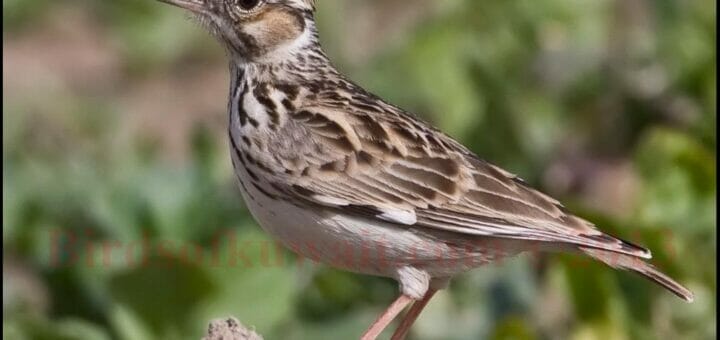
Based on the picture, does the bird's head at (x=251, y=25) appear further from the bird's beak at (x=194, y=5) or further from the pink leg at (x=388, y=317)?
the pink leg at (x=388, y=317)

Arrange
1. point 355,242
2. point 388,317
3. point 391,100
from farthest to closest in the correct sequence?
point 391,100 → point 388,317 → point 355,242

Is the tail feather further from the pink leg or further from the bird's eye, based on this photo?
the bird's eye

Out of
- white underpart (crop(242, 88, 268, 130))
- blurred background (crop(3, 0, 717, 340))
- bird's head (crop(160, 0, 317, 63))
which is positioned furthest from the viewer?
blurred background (crop(3, 0, 717, 340))

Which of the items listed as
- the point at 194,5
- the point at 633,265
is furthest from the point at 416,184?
the point at 194,5

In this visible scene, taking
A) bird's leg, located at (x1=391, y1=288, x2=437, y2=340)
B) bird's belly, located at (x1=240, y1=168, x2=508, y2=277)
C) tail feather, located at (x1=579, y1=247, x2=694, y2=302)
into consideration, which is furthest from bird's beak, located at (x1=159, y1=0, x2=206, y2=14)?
tail feather, located at (x1=579, y1=247, x2=694, y2=302)

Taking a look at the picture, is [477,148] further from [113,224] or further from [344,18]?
[344,18]

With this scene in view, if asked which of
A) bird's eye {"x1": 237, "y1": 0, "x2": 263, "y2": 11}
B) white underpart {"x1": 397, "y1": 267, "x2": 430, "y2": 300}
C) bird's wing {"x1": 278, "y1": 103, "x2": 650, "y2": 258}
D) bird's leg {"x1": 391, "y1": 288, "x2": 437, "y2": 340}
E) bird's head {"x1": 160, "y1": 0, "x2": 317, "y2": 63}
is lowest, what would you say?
bird's leg {"x1": 391, "y1": 288, "x2": 437, "y2": 340}

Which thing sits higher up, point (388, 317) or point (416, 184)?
point (416, 184)

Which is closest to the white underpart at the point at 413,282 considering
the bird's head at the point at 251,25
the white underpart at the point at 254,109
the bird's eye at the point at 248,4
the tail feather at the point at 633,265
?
the tail feather at the point at 633,265

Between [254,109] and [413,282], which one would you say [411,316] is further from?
[254,109]
